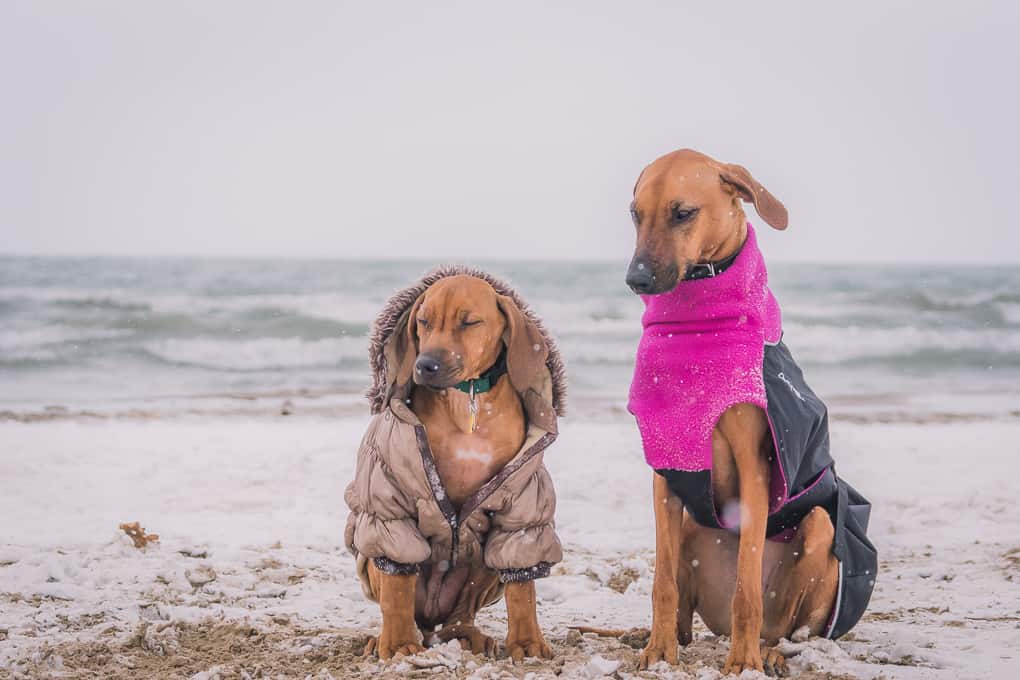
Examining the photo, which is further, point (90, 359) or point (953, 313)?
point (953, 313)

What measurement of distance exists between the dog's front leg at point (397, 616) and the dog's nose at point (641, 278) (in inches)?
54.9

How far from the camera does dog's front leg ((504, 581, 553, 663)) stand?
368 centimetres

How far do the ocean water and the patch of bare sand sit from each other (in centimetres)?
460

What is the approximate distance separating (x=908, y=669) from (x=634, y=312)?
59.7 ft

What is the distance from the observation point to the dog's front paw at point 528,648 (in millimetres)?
3670

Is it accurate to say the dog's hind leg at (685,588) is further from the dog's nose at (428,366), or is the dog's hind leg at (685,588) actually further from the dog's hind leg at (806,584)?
the dog's nose at (428,366)

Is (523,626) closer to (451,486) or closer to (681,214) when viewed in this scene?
(451,486)

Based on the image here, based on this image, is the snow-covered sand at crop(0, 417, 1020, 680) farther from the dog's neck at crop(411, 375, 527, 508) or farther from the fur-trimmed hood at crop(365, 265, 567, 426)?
the fur-trimmed hood at crop(365, 265, 567, 426)

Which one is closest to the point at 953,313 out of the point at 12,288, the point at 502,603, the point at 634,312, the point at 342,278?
the point at 634,312

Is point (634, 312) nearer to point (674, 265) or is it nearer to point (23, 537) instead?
point (23, 537)

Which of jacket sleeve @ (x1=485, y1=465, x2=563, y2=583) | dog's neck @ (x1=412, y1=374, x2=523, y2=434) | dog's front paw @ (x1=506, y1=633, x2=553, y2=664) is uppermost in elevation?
dog's neck @ (x1=412, y1=374, x2=523, y2=434)

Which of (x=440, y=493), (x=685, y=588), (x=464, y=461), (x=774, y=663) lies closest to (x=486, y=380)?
(x=464, y=461)

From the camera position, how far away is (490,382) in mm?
3730

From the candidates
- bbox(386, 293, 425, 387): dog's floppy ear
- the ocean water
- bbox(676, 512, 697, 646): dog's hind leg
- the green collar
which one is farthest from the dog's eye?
the ocean water
